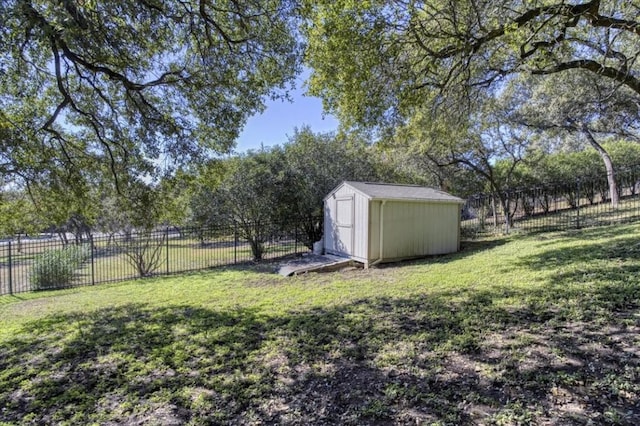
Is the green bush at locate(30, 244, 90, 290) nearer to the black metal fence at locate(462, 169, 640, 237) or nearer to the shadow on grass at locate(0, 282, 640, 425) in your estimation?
the shadow on grass at locate(0, 282, 640, 425)

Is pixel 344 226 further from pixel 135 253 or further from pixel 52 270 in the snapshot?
pixel 52 270

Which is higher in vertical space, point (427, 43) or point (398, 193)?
point (427, 43)

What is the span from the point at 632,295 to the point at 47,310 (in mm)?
8702

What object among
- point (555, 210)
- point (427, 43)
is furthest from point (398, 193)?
point (555, 210)

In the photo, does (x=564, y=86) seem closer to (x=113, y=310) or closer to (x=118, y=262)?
(x=113, y=310)

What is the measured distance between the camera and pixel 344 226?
951 cm

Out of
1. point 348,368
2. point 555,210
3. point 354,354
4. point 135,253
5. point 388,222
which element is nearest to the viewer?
point 348,368

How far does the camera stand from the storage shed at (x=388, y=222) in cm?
873

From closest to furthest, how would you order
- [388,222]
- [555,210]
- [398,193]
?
[388,222] < [398,193] < [555,210]

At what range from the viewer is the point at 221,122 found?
625 cm

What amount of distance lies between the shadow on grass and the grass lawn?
1cm

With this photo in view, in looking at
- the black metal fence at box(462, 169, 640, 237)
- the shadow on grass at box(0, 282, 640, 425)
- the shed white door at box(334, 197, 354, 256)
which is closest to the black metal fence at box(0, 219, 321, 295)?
the shed white door at box(334, 197, 354, 256)

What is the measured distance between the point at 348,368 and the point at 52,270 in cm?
905

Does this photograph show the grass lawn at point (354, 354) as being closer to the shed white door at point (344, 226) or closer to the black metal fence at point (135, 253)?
the black metal fence at point (135, 253)
